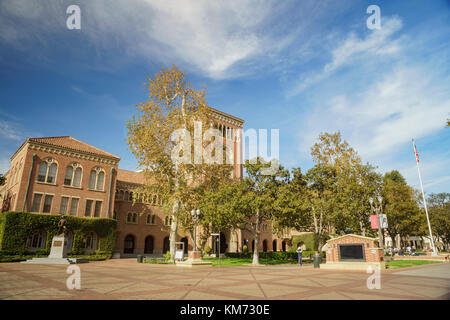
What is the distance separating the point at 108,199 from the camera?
38750 mm

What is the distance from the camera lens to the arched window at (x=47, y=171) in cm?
3471

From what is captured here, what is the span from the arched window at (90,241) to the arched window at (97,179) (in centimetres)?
592

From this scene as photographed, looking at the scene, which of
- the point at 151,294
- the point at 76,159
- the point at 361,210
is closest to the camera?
the point at 151,294

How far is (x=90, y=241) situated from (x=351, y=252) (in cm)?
3083

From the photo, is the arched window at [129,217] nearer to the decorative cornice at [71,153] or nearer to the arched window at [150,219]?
the arched window at [150,219]

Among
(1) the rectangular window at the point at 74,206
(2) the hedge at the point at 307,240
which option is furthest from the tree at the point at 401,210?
(1) the rectangular window at the point at 74,206

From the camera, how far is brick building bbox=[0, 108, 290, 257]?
3397cm

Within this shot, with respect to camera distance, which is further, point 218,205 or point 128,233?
point 128,233

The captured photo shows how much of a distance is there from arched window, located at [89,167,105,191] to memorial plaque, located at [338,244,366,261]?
102ft

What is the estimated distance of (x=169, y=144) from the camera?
30.9 metres

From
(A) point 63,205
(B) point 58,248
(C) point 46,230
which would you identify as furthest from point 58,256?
(A) point 63,205
